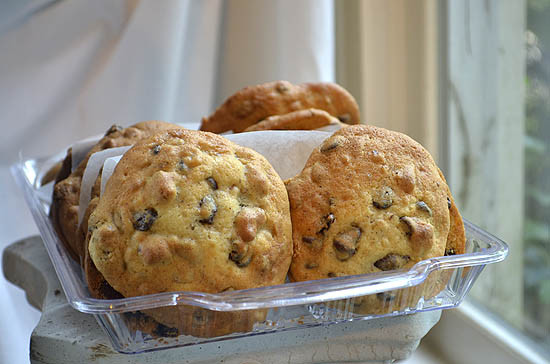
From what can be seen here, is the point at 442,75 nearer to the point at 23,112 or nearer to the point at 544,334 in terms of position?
the point at 544,334

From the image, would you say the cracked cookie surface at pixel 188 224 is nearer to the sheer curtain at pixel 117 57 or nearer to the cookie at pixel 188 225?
the cookie at pixel 188 225

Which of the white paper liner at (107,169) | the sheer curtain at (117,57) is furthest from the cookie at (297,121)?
the sheer curtain at (117,57)

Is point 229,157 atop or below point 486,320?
atop

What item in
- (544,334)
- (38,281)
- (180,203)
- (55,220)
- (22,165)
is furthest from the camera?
(544,334)

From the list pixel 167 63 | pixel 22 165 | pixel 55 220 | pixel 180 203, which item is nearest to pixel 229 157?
pixel 180 203

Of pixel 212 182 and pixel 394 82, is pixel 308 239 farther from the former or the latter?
pixel 394 82

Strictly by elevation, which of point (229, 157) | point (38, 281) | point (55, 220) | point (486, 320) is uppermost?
point (229, 157)

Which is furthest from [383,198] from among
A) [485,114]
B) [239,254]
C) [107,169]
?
[485,114]
